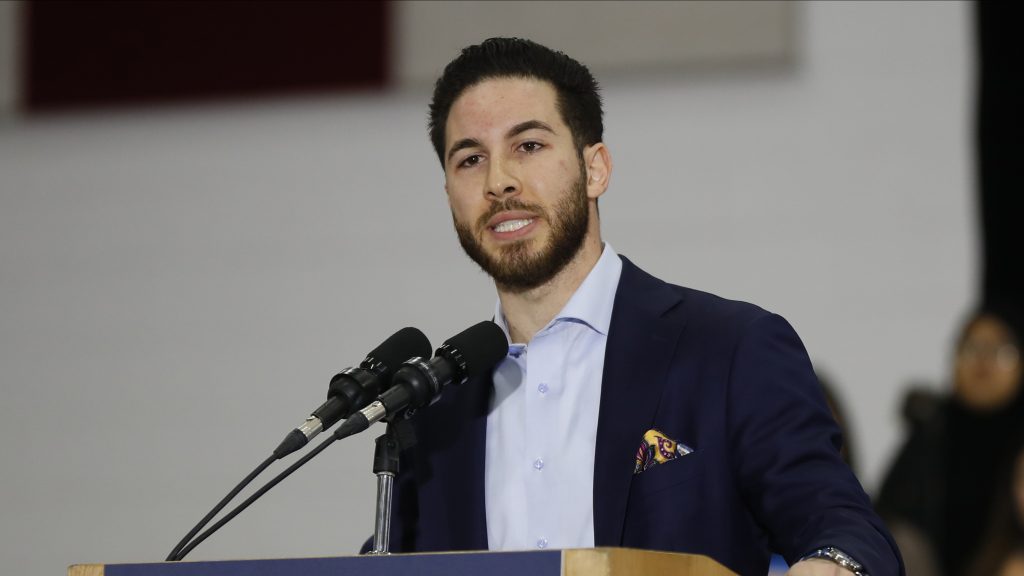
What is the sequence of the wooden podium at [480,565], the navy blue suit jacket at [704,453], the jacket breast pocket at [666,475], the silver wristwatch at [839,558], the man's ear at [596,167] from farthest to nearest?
1. the man's ear at [596,167]
2. the jacket breast pocket at [666,475]
3. the navy blue suit jacket at [704,453]
4. the silver wristwatch at [839,558]
5. the wooden podium at [480,565]

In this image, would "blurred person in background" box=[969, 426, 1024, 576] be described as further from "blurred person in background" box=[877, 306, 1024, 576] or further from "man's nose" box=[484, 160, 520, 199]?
"man's nose" box=[484, 160, 520, 199]

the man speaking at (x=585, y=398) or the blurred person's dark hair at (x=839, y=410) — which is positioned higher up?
the man speaking at (x=585, y=398)

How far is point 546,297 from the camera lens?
7.02 feet

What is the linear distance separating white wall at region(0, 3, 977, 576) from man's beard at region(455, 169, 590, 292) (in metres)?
→ 1.87

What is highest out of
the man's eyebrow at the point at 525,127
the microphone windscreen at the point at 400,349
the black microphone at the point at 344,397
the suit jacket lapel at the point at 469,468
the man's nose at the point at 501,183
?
the man's eyebrow at the point at 525,127

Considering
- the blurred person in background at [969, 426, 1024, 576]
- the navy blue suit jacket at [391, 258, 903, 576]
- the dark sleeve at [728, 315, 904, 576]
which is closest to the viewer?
the dark sleeve at [728, 315, 904, 576]

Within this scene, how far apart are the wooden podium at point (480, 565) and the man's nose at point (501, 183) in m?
0.83

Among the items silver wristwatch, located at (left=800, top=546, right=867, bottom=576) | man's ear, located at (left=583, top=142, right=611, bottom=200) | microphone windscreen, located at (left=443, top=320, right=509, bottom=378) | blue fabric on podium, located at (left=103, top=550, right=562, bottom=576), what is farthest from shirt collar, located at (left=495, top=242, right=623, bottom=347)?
blue fabric on podium, located at (left=103, top=550, right=562, bottom=576)

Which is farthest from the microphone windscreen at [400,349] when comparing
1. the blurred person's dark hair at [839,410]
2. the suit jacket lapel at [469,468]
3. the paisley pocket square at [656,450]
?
the blurred person's dark hair at [839,410]

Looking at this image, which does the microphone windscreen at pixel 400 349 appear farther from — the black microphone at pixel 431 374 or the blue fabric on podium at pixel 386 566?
the blue fabric on podium at pixel 386 566

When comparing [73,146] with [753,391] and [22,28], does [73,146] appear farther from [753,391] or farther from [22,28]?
[753,391]

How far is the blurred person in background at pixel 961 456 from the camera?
12.3 feet

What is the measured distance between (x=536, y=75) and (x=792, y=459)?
84cm

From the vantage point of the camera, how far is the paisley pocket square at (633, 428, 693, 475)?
1847mm
